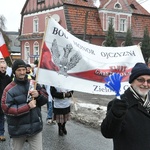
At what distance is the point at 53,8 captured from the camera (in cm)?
3541

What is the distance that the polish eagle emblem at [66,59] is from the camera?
515 cm

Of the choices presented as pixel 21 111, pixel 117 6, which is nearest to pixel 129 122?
pixel 21 111

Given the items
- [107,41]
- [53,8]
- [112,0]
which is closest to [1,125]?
[107,41]

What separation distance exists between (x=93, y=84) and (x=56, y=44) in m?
0.86

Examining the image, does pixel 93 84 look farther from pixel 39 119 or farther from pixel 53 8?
pixel 53 8

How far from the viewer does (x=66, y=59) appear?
16.9 ft

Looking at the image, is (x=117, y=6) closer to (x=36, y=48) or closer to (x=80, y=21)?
(x=80, y=21)

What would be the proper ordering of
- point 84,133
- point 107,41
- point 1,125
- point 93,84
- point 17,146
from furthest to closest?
point 107,41, point 84,133, point 1,125, point 93,84, point 17,146

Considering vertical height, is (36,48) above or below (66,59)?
below

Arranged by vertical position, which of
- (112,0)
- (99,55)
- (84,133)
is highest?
(112,0)

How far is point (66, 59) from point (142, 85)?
8.08 feet

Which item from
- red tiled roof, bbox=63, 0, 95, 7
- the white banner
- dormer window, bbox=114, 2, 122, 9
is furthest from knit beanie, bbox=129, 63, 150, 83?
dormer window, bbox=114, 2, 122, 9

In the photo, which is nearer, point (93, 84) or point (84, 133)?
point (93, 84)

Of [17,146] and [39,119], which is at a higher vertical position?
[39,119]
